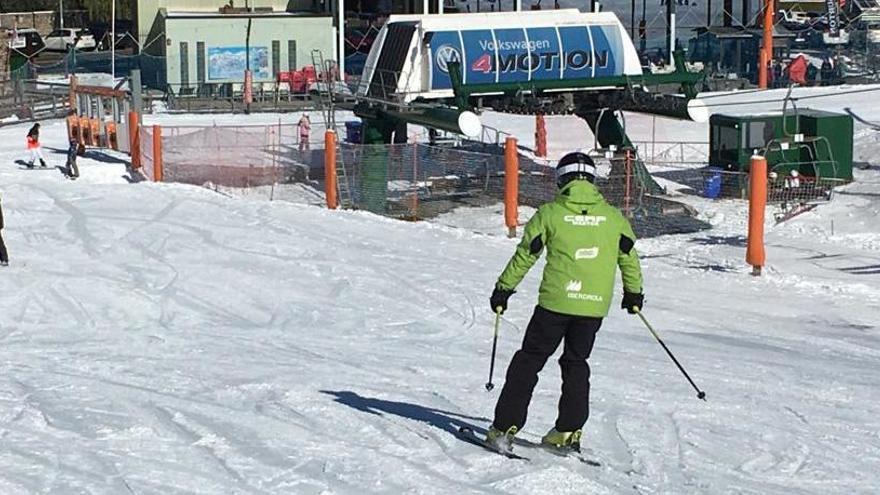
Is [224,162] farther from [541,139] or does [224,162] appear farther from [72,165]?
[541,139]

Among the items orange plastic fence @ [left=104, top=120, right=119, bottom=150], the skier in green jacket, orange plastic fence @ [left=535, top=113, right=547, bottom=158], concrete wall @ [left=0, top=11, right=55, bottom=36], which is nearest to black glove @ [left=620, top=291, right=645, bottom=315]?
the skier in green jacket

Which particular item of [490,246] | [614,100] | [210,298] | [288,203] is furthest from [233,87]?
[210,298]

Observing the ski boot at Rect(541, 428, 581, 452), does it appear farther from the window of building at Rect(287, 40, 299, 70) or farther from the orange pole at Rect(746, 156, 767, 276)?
the window of building at Rect(287, 40, 299, 70)

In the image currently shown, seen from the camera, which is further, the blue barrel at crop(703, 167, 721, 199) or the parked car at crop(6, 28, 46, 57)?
the parked car at crop(6, 28, 46, 57)

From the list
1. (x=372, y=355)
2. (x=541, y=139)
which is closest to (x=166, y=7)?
(x=541, y=139)

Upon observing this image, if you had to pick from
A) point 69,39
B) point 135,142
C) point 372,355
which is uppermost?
point 69,39

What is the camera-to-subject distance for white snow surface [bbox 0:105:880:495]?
8.86 m

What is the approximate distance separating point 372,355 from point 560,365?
4665 mm

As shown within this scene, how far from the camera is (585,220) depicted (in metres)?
8.45

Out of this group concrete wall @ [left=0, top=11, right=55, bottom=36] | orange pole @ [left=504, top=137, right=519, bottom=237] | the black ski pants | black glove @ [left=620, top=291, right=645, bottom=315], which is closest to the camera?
the black ski pants

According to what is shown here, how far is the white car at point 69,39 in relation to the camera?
6431 centimetres

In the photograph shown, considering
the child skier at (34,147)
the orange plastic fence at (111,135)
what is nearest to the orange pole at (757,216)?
the child skier at (34,147)

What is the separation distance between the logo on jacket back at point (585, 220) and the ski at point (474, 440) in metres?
1.39

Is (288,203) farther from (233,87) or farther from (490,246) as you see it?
(233,87)
